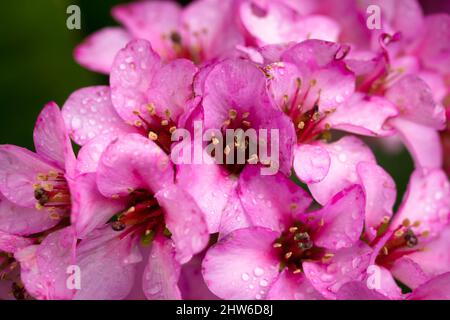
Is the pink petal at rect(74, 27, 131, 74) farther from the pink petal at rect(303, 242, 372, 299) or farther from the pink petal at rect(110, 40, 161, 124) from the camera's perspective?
the pink petal at rect(303, 242, 372, 299)

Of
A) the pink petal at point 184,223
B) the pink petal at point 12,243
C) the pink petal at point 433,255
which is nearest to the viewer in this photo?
the pink petal at point 184,223

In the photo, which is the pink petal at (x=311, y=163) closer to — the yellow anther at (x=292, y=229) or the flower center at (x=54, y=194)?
the yellow anther at (x=292, y=229)

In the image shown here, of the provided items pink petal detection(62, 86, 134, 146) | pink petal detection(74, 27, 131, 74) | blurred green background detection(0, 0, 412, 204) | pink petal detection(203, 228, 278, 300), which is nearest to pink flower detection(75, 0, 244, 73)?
pink petal detection(74, 27, 131, 74)

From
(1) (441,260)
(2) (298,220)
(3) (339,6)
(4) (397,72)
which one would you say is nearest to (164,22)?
(3) (339,6)

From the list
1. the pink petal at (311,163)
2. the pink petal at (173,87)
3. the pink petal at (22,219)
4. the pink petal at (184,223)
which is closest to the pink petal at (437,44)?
the pink petal at (311,163)

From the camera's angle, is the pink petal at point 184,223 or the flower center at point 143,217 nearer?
the pink petal at point 184,223

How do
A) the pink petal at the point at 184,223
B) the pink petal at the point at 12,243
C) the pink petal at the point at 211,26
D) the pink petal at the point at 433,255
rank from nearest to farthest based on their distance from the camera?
the pink petal at the point at 184,223 → the pink petal at the point at 12,243 → the pink petal at the point at 433,255 → the pink petal at the point at 211,26

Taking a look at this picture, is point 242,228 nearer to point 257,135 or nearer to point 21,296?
point 257,135
